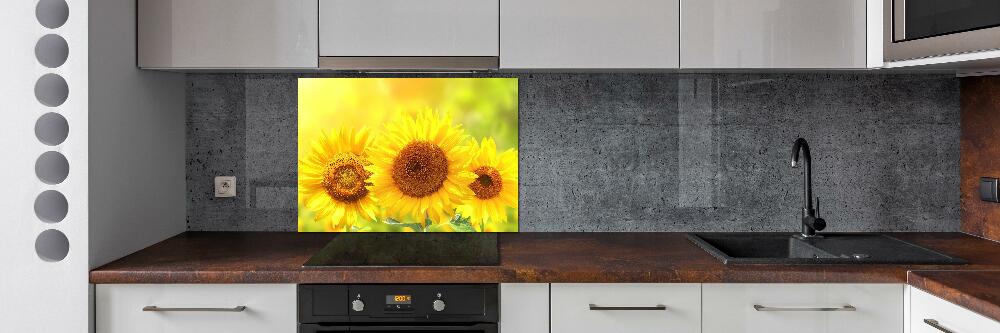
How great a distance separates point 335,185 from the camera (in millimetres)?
2475

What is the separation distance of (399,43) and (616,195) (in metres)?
0.92

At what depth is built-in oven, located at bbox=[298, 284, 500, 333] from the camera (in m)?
1.83

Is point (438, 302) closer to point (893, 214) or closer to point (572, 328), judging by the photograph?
point (572, 328)

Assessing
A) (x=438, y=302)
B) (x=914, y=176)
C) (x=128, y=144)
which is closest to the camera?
(x=438, y=302)

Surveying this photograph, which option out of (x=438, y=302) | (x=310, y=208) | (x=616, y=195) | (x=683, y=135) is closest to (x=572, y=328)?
(x=438, y=302)

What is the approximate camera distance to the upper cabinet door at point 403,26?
2092mm

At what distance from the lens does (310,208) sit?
248cm

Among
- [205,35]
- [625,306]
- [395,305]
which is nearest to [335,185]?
[205,35]

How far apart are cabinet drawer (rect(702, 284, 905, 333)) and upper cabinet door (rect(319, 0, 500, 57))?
37.8 inches
